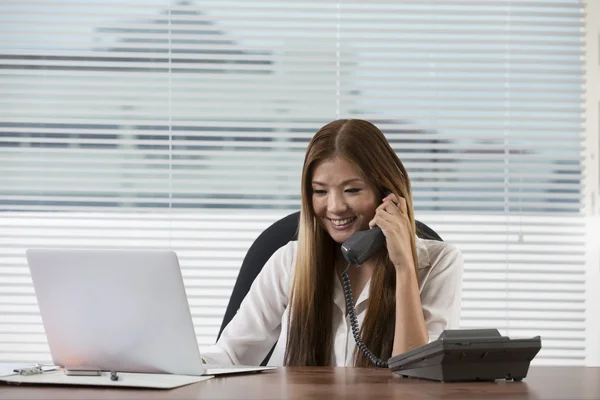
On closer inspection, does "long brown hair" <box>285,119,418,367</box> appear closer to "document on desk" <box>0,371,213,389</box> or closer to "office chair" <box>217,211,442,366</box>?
"office chair" <box>217,211,442,366</box>

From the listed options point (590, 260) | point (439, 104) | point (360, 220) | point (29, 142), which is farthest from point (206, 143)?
point (590, 260)

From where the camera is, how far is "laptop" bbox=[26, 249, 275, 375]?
151cm

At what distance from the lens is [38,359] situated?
347 centimetres

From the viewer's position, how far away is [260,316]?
241 cm

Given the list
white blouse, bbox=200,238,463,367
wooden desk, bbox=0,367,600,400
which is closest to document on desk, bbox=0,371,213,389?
wooden desk, bbox=0,367,600,400

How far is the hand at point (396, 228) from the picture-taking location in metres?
2.22

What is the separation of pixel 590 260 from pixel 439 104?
3.01ft

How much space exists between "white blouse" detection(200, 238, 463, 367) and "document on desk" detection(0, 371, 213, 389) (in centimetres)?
61

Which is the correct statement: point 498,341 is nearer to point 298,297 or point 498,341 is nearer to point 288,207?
point 298,297

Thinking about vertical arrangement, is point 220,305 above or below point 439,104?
below

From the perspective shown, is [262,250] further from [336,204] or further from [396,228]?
[396,228]

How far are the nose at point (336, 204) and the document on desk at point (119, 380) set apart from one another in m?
0.83

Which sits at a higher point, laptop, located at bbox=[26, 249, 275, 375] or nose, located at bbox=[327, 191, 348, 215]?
nose, located at bbox=[327, 191, 348, 215]

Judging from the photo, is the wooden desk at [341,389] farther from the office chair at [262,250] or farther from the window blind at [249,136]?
the window blind at [249,136]
